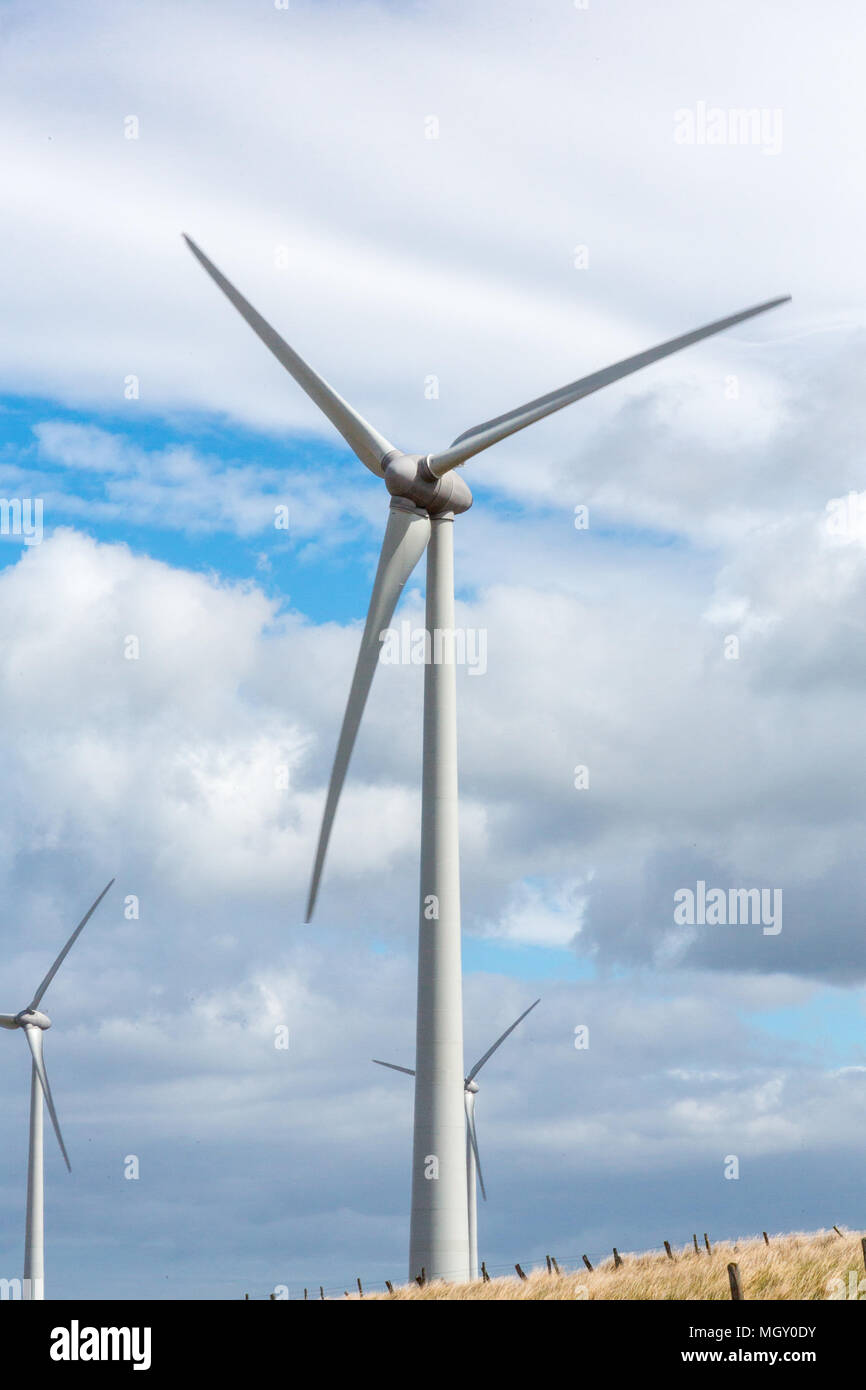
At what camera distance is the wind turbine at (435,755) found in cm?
3984

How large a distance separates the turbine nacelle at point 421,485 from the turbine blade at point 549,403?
0.27m

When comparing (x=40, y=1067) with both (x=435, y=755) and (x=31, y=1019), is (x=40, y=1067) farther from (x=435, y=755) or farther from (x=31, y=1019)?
(x=435, y=755)

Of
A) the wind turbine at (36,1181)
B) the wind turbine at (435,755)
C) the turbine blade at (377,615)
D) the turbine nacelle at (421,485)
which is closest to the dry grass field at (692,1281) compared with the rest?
the wind turbine at (435,755)

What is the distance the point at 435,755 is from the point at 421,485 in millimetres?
7316

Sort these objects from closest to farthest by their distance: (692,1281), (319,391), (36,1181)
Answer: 1. (692,1281)
2. (319,391)
3. (36,1181)

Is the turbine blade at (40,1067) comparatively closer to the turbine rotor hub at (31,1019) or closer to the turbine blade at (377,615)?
the turbine rotor hub at (31,1019)

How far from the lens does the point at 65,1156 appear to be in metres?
77.1

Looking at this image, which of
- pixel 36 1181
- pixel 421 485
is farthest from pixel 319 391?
pixel 36 1181

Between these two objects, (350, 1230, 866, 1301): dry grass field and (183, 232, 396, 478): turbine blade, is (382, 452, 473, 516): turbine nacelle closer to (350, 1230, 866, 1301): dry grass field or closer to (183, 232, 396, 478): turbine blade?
(183, 232, 396, 478): turbine blade

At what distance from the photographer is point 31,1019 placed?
8606cm
